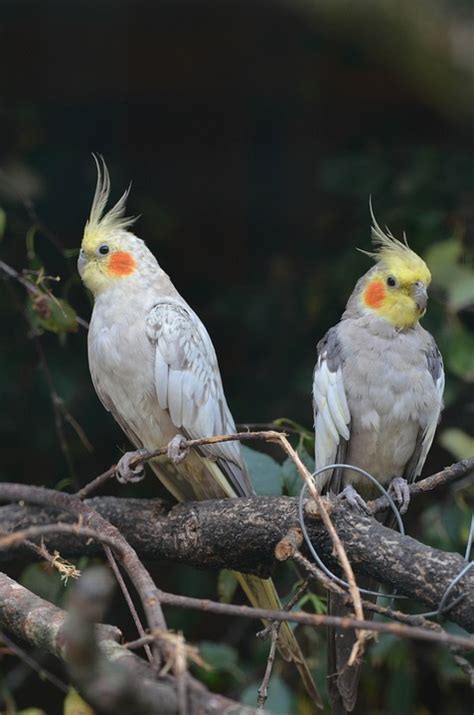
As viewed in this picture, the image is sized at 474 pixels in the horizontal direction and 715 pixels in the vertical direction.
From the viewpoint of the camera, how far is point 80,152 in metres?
4.59

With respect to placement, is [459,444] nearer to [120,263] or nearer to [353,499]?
[353,499]

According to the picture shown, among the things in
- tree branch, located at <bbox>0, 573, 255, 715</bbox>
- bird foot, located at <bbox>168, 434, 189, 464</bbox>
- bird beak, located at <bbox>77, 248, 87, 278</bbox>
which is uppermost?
bird beak, located at <bbox>77, 248, 87, 278</bbox>

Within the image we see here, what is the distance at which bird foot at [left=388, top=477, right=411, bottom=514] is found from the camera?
2543mm

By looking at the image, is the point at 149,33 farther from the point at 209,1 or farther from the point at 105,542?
the point at 105,542

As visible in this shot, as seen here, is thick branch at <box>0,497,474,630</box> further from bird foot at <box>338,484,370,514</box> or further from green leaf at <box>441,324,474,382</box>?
green leaf at <box>441,324,474,382</box>

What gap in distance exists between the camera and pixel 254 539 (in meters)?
2.20

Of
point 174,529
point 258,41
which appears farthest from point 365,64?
point 174,529

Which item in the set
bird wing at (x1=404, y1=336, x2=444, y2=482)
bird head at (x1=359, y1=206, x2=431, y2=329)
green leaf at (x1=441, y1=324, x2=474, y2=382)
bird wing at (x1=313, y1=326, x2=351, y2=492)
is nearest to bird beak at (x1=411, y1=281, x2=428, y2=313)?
bird head at (x1=359, y1=206, x2=431, y2=329)

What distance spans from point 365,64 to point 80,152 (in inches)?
55.0

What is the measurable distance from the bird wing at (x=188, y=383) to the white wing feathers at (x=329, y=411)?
22 centimetres

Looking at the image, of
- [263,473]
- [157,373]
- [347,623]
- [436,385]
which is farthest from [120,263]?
[347,623]

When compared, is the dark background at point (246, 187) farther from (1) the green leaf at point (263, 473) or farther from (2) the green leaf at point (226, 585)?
(1) the green leaf at point (263, 473)

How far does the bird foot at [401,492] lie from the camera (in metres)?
2.54

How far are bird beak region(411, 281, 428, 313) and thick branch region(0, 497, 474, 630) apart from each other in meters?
0.69
